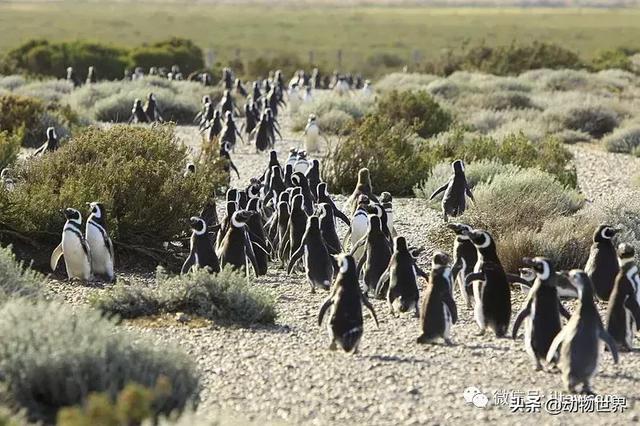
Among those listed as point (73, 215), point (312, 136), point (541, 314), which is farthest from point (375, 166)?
point (541, 314)

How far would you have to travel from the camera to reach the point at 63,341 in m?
6.52

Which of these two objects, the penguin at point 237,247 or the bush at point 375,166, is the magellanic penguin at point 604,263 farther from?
the bush at point 375,166

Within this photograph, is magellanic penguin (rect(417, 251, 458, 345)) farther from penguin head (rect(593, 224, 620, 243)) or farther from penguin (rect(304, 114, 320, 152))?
penguin (rect(304, 114, 320, 152))

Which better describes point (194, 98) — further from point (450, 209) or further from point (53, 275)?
point (53, 275)

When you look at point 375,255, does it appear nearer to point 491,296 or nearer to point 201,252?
point 201,252

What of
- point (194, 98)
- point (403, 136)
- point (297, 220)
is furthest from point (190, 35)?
point (297, 220)

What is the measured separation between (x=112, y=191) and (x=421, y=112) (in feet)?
45.5

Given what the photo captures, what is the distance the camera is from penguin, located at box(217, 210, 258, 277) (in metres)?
10.5

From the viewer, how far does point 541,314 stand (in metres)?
7.84

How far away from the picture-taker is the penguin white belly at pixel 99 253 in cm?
1059

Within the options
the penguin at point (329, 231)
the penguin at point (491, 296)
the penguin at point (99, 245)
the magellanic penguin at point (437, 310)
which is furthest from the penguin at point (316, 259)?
the magellanic penguin at point (437, 310)

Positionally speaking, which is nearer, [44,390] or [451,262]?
[44,390]

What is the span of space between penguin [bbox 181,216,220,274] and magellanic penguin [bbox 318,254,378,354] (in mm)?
2202

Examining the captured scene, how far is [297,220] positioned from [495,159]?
6.73m
